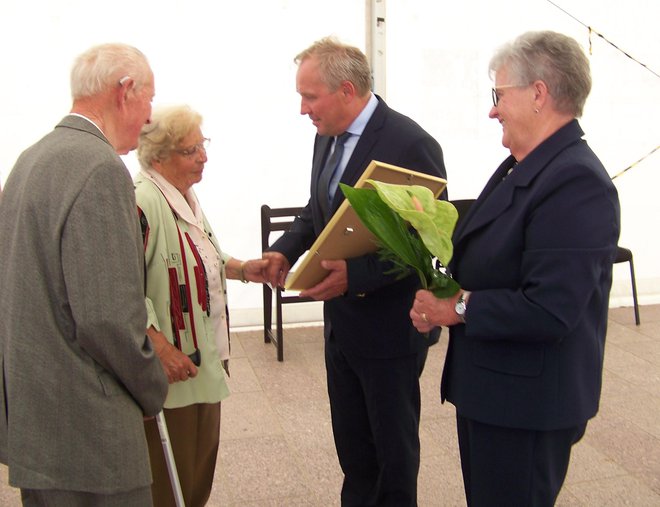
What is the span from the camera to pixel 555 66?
1.65 meters

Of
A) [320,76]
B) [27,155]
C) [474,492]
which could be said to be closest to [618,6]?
[320,76]

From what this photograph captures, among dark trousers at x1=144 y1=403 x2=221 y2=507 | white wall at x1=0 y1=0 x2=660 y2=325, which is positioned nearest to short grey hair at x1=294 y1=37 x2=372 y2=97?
dark trousers at x1=144 y1=403 x2=221 y2=507

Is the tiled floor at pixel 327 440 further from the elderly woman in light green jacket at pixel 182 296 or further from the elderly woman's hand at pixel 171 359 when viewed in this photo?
the elderly woman's hand at pixel 171 359

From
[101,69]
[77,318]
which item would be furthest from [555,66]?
[77,318]

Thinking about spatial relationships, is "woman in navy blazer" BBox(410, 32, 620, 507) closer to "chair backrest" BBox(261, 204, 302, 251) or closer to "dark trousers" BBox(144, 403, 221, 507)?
"dark trousers" BBox(144, 403, 221, 507)

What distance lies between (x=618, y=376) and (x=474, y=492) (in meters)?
2.68

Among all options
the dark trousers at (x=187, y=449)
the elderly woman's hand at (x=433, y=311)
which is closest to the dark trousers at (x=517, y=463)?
the elderly woman's hand at (x=433, y=311)

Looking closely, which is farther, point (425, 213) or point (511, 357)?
point (511, 357)

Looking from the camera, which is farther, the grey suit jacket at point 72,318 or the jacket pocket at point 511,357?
the jacket pocket at point 511,357

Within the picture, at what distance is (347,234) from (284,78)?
272 centimetres

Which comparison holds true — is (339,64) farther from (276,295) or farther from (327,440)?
(276,295)

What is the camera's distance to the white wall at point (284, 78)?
4.20 metres

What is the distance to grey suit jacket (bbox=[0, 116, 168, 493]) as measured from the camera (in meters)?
1.48

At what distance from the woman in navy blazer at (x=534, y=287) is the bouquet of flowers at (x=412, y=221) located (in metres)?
0.09
